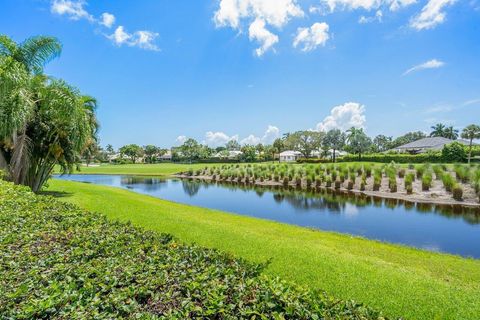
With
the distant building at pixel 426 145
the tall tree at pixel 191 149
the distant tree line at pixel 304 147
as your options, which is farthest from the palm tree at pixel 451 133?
the tall tree at pixel 191 149

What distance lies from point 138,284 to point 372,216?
523 inches

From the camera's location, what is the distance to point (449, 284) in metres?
5.08

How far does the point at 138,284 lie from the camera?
2.53 meters

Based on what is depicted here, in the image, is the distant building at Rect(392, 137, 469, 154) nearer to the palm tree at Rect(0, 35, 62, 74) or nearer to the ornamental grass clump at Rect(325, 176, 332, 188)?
the ornamental grass clump at Rect(325, 176, 332, 188)

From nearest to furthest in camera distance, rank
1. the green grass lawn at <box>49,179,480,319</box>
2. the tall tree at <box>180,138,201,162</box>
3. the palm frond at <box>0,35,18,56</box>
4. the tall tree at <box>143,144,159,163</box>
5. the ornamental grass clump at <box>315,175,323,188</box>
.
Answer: the green grass lawn at <box>49,179,480,319</box> < the palm frond at <box>0,35,18,56</box> < the ornamental grass clump at <box>315,175,323,188</box> < the tall tree at <box>180,138,201,162</box> < the tall tree at <box>143,144,159,163</box>

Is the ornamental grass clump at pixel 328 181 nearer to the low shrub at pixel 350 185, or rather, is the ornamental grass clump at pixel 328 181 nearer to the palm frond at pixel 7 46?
the low shrub at pixel 350 185

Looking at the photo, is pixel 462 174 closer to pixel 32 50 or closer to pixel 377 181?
pixel 377 181

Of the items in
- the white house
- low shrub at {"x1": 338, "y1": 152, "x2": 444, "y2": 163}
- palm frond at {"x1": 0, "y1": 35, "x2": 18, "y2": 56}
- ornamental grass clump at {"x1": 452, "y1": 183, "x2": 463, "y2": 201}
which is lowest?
ornamental grass clump at {"x1": 452, "y1": 183, "x2": 463, "y2": 201}

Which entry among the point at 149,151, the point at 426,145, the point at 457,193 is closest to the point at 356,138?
the point at 426,145

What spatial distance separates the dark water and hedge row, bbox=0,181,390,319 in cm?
882

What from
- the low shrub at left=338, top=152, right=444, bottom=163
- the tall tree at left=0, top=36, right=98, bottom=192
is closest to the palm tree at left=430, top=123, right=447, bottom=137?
the low shrub at left=338, top=152, right=444, bottom=163

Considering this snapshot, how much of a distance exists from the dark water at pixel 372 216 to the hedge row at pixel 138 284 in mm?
8816

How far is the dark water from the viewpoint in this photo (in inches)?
396

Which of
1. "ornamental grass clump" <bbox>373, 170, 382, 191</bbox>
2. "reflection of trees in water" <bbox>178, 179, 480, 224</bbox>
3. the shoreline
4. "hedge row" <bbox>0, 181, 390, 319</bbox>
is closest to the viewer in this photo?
"hedge row" <bbox>0, 181, 390, 319</bbox>
